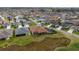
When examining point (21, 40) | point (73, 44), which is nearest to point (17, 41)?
point (21, 40)

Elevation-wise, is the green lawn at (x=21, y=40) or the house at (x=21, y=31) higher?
the house at (x=21, y=31)

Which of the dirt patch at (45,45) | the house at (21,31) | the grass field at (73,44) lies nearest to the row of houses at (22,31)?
the house at (21,31)

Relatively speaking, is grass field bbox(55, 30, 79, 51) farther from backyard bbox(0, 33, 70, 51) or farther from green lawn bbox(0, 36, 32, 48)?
green lawn bbox(0, 36, 32, 48)

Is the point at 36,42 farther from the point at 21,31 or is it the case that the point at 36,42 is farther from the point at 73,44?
the point at 73,44

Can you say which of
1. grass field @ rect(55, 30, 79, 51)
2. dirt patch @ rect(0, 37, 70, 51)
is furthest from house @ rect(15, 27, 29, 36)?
grass field @ rect(55, 30, 79, 51)

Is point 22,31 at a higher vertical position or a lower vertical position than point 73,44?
higher

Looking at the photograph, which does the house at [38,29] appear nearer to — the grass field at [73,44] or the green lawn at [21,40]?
the green lawn at [21,40]
